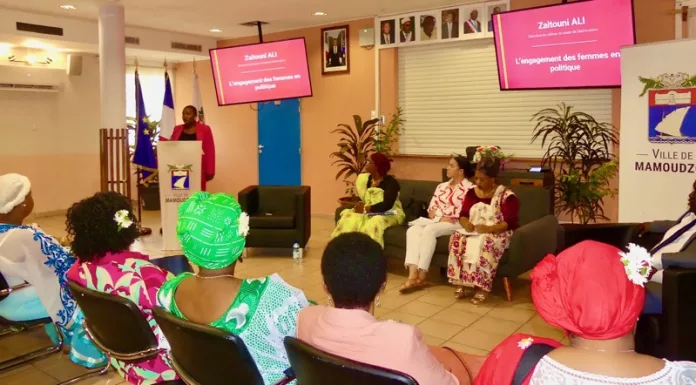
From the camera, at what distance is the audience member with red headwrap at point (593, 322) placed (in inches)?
51.1

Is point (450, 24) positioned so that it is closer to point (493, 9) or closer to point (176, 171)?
point (493, 9)

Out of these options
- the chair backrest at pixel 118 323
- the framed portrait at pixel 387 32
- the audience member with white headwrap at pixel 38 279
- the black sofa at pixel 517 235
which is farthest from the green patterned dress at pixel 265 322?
the framed portrait at pixel 387 32

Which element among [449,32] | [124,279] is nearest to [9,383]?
[124,279]

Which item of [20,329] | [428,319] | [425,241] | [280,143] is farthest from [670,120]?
[280,143]

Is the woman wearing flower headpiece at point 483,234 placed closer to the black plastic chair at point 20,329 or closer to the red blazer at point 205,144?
the black plastic chair at point 20,329

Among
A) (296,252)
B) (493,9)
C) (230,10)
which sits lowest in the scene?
(296,252)

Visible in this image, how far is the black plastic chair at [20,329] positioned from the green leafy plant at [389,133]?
15.6 ft

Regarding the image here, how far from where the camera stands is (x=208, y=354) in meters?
1.70

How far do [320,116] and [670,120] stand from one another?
510cm

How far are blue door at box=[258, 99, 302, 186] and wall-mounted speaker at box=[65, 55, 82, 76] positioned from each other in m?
2.80

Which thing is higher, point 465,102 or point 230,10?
point 230,10

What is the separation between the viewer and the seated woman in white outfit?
495 cm

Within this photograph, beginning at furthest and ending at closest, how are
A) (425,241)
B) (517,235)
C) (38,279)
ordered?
(425,241)
(517,235)
(38,279)

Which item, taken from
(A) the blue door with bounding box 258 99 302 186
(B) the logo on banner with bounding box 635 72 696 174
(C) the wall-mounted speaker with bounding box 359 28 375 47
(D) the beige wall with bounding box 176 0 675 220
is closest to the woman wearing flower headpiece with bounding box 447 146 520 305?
(B) the logo on banner with bounding box 635 72 696 174
